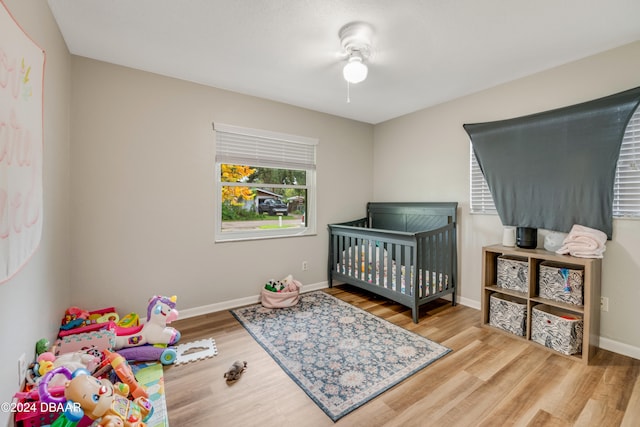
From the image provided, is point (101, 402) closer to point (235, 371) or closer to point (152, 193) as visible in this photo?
point (235, 371)

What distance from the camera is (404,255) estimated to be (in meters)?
2.66

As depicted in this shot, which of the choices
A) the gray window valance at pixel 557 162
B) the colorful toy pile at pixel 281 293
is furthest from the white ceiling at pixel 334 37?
the colorful toy pile at pixel 281 293

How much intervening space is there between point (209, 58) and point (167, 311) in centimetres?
202

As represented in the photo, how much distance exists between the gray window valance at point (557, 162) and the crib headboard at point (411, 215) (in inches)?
20.3

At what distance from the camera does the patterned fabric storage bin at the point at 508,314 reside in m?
2.27

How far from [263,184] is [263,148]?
402mm

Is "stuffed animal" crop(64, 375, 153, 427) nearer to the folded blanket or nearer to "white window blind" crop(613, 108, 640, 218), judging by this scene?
the folded blanket

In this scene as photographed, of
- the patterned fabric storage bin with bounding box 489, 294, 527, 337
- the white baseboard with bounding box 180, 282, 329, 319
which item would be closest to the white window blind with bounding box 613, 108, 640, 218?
the patterned fabric storage bin with bounding box 489, 294, 527, 337

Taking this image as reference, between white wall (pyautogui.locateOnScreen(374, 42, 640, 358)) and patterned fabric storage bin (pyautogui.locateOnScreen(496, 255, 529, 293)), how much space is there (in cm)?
35

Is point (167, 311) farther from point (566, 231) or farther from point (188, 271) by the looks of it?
point (566, 231)

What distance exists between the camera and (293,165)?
3.29m

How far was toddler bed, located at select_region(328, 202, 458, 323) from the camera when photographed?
103 inches

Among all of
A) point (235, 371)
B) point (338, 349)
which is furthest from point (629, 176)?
point (235, 371)

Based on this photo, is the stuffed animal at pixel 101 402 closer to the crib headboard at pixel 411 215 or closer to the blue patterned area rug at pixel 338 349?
the blue patterned area rug at pixel 338 349
